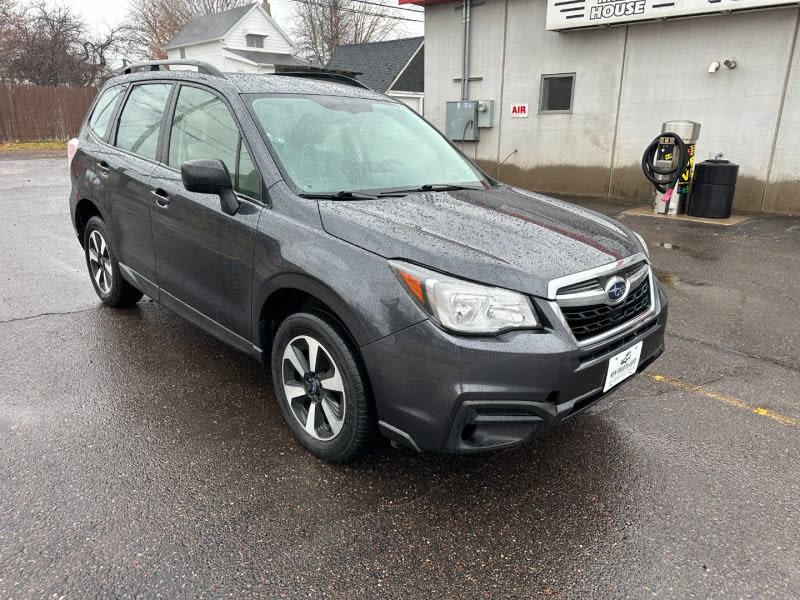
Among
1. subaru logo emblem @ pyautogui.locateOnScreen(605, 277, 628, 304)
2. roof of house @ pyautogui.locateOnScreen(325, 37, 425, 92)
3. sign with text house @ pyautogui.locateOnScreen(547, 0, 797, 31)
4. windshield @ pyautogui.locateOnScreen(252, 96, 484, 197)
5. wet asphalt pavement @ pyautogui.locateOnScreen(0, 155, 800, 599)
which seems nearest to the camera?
wet asphalt pavement @ pyautogui.locateOnScreen(0, 155, 800, 599)

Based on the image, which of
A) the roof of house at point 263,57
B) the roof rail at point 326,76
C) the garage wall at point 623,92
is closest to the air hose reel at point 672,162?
the garage wall at point 623,92

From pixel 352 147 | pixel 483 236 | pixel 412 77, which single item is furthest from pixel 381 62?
pixel 483 236

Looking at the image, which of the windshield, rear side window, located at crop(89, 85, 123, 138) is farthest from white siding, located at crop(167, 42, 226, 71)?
the windshield

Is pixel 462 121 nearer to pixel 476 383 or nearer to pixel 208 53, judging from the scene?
pixel 476 383

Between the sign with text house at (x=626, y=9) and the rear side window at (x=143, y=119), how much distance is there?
924cm

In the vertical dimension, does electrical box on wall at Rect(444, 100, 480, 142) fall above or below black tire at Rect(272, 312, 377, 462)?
above

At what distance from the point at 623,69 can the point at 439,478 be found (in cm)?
1074

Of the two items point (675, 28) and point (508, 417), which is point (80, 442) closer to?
point (508, 417)

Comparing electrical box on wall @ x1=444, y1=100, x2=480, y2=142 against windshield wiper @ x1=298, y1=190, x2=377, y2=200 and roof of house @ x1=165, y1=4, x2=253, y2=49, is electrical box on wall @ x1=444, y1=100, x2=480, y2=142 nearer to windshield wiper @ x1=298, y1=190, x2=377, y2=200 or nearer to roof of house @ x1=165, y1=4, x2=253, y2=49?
windshield wiper @ x1=298, y1=190, x2=377, y2=200

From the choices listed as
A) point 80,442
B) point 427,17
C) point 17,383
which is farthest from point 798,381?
point 427,17

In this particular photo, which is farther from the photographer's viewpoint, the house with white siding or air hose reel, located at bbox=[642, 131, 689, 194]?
the house with white siding

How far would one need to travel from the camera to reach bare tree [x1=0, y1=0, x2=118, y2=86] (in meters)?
34.4

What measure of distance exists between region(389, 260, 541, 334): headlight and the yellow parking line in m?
1.94

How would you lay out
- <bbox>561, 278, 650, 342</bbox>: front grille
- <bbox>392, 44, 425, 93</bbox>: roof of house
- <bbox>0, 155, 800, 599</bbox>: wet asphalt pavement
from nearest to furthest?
<bbox>0, 155, 800, 599</bbox>: wet asphalt pavement → <bbox>561, 278, 650, 342</bbox>: front grille → <bbox>392, 44, 425, 93</bbox>: roof of house
